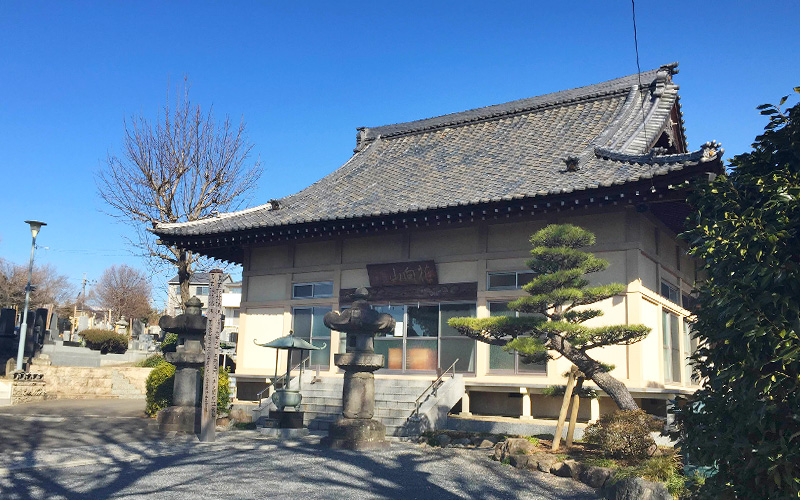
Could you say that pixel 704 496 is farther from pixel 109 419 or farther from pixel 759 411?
pixel 109 419

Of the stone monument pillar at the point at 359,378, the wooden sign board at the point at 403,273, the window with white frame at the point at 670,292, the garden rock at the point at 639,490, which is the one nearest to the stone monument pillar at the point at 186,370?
the stone monument pillar at the point at 359,378

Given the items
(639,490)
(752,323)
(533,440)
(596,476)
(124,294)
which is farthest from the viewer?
(124,294)

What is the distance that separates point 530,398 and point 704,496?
37.9 feet

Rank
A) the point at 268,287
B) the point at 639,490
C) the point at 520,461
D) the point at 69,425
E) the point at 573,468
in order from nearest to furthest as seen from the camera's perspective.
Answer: the point at 639,490 → the point at 573,468 → the point at 520,461 → the point at 69,425 → the point at 268,287

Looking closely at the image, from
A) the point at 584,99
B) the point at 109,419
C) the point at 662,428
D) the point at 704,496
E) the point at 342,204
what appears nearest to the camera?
the point at 704,496

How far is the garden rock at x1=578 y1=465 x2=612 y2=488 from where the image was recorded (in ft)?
31.8

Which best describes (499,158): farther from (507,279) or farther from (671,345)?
(671,345)

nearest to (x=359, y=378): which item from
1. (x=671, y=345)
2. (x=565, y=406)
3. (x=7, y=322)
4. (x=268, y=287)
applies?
(x=565, y=406)

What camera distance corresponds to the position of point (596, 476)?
32.1ft

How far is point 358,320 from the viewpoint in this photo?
539 inches

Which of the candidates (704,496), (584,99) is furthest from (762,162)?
(584,99)

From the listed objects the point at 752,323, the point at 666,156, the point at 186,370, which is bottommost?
the point at 186,370

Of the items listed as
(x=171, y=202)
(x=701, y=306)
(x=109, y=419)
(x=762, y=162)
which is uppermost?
(x=171, y=202)

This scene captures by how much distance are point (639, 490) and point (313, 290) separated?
1327cm
